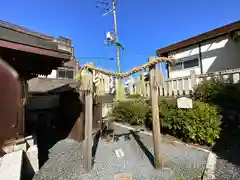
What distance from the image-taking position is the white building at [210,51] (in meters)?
8.51

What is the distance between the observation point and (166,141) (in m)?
5.22

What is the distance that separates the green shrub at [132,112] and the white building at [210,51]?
3.70m

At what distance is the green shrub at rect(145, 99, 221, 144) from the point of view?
4.66 meters

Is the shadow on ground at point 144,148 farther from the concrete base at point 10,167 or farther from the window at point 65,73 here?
the window at point 65,73

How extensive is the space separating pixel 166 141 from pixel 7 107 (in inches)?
191

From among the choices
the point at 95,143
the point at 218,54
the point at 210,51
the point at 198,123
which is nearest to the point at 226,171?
the point at 198,123

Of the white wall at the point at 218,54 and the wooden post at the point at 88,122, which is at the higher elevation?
the white wall at the point at 218,54

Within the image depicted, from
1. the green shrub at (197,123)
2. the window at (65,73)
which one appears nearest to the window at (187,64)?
the green shrub at (197,123)

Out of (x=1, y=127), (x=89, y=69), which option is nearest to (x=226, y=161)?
(x=89, y=69)

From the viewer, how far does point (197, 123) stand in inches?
185

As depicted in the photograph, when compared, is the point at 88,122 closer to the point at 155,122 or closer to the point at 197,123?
the point at 155,122

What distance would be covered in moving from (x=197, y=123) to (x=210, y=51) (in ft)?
20.9

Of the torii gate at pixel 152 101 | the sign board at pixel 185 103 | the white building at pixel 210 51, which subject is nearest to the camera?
the torii gate at pixel 152 101

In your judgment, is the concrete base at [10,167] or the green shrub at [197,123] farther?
the green shrub at [197,123]
